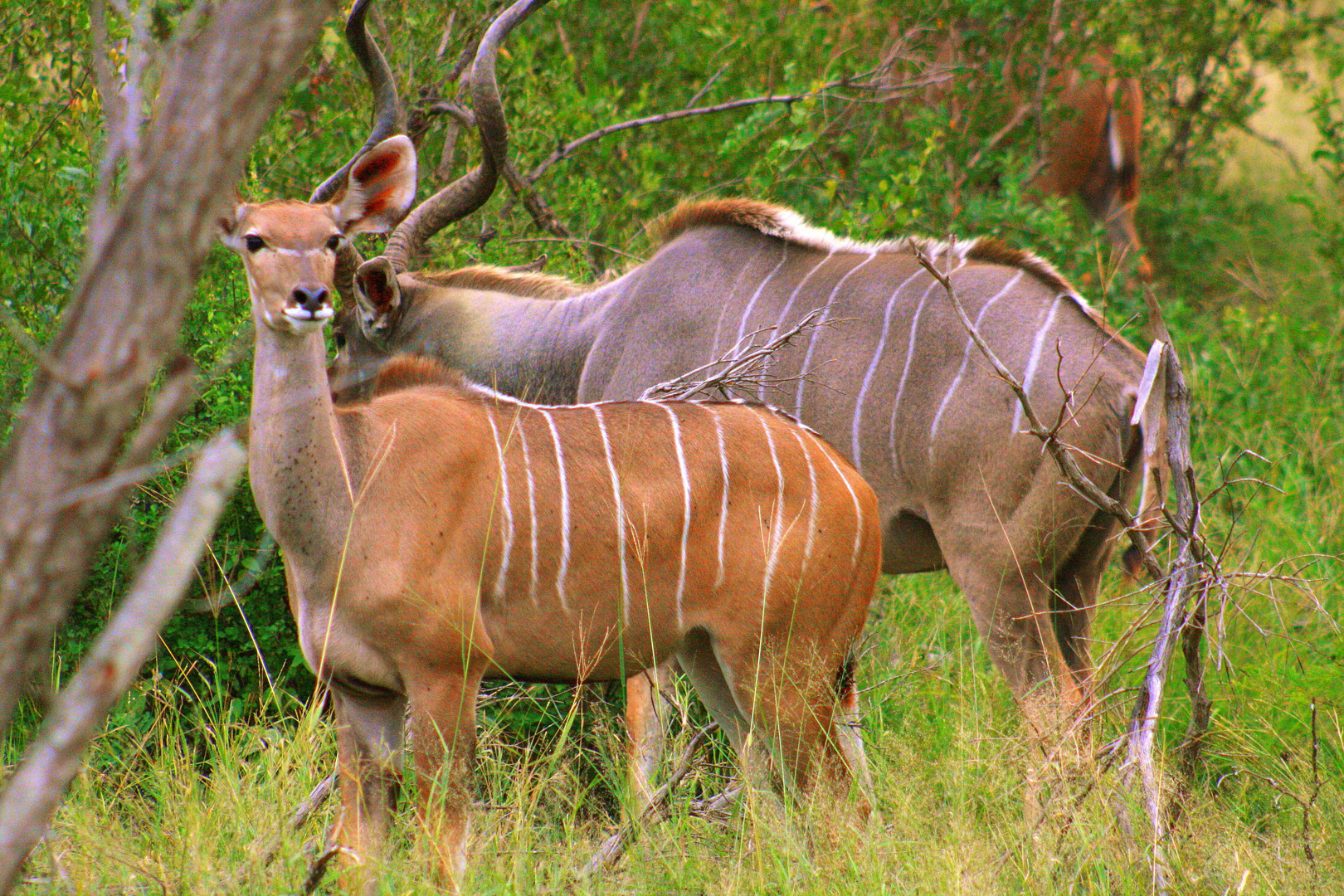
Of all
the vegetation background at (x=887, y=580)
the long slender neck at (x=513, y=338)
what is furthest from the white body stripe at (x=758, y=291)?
the vegetation background at (x=887, y=580)

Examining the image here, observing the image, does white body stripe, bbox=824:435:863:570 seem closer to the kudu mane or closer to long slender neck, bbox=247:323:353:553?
the kudu mane

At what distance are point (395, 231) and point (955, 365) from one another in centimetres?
170

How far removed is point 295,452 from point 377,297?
1.46 metres

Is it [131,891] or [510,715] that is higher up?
[131,891]

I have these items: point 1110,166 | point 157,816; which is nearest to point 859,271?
point 157,816

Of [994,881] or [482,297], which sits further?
[482,297]

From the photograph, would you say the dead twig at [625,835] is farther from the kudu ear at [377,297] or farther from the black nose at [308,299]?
the kudu ear at [377,297]

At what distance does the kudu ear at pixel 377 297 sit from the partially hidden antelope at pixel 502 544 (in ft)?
2.76

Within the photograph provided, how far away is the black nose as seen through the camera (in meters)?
2.22

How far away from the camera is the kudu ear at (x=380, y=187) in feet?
8.50

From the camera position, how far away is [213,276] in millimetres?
3342

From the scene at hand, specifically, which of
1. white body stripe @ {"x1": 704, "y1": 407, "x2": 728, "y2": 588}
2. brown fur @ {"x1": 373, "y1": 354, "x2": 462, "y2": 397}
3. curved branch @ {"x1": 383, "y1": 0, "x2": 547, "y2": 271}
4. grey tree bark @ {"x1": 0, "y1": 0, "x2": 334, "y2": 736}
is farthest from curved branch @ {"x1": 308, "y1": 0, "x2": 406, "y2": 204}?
grey tree bark @ {"x1": 0, "y1": 0, "x2": 334, "y2": 736}

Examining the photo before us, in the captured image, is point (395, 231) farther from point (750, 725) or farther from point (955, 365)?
point (750, 725)

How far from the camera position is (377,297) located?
3.71 meters
